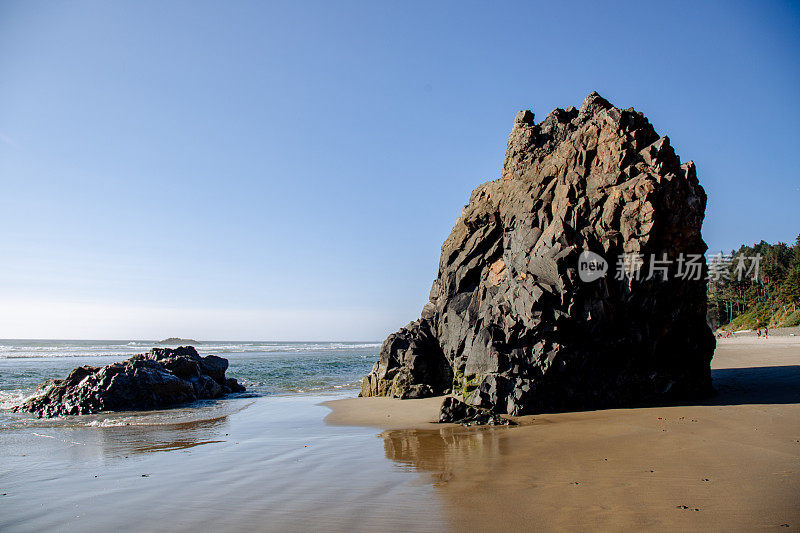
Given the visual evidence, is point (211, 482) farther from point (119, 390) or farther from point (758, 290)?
point (758, 290)

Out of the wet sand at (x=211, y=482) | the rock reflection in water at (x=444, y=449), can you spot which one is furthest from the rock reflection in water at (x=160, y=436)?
the rock reflection in water at (x=444, y=449)

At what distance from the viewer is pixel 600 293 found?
12766mm

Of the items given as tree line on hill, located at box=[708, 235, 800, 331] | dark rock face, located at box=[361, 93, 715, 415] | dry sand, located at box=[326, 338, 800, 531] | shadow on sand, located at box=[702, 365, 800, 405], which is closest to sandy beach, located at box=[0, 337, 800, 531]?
dry sand, located at box=[326, 338, 800, 531]

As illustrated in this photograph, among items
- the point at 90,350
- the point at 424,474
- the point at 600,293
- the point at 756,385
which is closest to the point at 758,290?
the point at 756,385

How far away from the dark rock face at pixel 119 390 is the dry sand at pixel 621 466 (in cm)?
962

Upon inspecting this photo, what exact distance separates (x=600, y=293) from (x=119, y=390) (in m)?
18.1

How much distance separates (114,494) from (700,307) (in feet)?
53.5

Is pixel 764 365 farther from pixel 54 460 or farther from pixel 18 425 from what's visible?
pixel 18 425

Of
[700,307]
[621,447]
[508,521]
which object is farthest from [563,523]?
[700,307]

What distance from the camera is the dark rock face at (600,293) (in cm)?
1266

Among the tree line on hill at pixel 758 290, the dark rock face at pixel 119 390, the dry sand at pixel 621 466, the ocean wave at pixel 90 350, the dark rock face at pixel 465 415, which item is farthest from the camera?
the ocean wave at pixel 90 350

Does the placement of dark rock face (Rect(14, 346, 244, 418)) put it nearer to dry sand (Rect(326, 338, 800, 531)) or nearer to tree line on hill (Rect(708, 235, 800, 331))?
dry sand (Rect(326, 338, 800, 531))

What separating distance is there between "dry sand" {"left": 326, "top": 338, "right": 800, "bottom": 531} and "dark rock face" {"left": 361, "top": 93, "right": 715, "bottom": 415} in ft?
3.65

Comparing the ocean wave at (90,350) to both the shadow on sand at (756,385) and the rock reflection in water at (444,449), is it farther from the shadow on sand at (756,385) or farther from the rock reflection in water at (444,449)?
the shadow on sand at (756,385)
